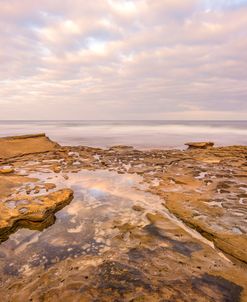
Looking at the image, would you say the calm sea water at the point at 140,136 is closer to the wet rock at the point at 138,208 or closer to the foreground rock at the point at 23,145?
the foreground rock at the point at 23,145

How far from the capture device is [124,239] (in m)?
7.11

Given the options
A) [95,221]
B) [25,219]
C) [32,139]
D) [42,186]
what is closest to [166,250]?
[95,221]

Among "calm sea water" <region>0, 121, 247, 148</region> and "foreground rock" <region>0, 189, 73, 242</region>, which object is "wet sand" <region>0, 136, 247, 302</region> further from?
"calm sea water" <region>0, 121, 247, 148</region>

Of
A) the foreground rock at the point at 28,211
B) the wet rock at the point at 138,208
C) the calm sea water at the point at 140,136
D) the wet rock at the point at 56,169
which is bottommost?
the calm sea water at the point at 140,136

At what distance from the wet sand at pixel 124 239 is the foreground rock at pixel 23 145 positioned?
34.5 ft

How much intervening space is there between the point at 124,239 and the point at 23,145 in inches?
874

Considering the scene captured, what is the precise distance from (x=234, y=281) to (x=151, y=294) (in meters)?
1.90

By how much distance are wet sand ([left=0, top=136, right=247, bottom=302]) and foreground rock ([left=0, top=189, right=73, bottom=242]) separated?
0.03 m

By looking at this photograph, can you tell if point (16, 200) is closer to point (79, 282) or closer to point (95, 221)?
point (95, 221)

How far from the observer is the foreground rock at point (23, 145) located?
2398 centimetres

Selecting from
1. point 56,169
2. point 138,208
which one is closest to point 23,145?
point 56,169

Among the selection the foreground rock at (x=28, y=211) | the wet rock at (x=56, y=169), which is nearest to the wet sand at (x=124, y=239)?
the foreground rock at (x=28, y=211)

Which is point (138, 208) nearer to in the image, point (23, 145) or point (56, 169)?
point (56, 169)

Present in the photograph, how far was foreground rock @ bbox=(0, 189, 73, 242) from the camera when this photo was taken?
7.74 meters
